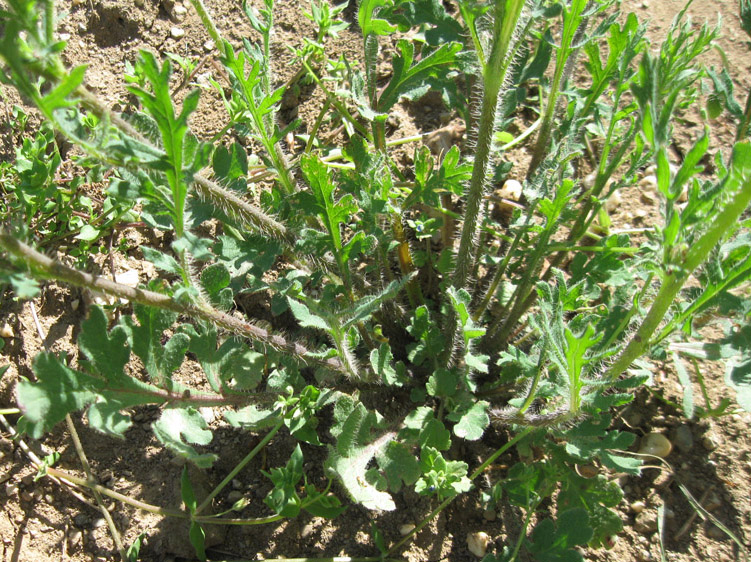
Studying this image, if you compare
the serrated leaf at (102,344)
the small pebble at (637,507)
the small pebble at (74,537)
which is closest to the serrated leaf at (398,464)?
the serrated leaf at (102,344)

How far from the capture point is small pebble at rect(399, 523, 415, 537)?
102 inches

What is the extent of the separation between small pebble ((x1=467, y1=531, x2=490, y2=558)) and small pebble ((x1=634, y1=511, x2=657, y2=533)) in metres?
0.68

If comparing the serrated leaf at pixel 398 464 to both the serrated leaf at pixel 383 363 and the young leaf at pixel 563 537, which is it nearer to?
the serrated leaf at pixel 383 363

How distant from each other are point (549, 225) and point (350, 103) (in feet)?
5.29

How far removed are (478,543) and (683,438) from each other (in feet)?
3.64

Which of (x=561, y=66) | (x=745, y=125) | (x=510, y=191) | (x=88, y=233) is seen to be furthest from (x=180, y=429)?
(x=745, y=125)

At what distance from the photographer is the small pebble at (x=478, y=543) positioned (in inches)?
102

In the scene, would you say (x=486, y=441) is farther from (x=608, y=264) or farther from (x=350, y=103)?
(x=350, y=103)

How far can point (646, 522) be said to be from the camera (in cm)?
→ 268

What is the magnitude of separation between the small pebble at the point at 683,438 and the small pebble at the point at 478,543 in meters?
1.03

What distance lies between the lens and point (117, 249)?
3006 mm

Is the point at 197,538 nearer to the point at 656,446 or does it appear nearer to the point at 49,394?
the point at 49,394

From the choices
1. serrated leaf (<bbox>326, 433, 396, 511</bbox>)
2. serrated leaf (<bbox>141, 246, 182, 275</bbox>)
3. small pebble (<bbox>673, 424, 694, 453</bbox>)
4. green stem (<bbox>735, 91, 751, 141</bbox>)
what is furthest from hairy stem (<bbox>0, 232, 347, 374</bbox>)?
green stem (<bbox>735, 91, 751, 141</bbox>)

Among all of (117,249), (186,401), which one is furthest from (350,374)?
(117,249)
